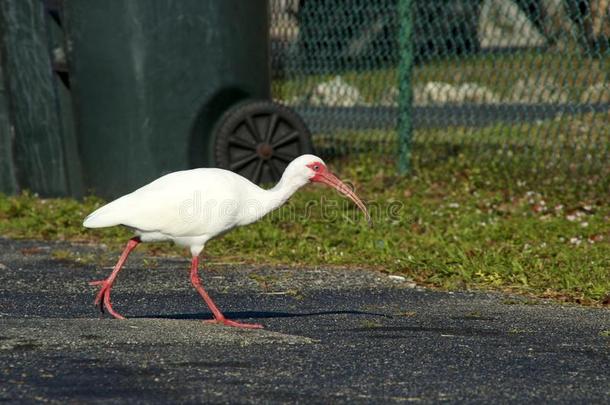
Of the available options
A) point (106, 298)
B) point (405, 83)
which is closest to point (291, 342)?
point (106, 298)

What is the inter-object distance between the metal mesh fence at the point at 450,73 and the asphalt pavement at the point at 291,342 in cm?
361

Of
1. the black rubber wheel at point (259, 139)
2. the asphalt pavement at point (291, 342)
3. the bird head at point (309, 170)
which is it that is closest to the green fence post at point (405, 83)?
the black rubber wheel at point (259, 139)

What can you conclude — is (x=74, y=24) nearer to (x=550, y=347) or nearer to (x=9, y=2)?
(x=9, y=2)

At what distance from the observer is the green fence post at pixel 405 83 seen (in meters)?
10.3

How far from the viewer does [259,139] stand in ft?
31.3

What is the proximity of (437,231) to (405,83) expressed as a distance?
2513 mm

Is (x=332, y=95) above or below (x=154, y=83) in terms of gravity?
below

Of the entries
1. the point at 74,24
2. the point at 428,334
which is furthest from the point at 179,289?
the point at 74,24

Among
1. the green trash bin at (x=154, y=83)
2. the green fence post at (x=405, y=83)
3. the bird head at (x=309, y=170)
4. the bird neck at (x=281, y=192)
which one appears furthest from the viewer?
the green fence post at (x=405, y=83)

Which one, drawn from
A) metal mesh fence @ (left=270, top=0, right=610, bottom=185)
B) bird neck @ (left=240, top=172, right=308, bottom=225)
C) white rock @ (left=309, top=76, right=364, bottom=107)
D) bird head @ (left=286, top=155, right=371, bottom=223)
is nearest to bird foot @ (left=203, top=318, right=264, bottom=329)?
bird neck @ (left=240, top=172, right=308, bottom=225)

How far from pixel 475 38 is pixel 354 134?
4.96 ft

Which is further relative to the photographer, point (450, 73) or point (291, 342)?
point (450, 73)

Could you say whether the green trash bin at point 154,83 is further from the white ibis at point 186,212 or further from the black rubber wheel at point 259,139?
the white ibis at point 186,212

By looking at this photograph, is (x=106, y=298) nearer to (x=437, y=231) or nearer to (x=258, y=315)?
(x=258, y=315)
